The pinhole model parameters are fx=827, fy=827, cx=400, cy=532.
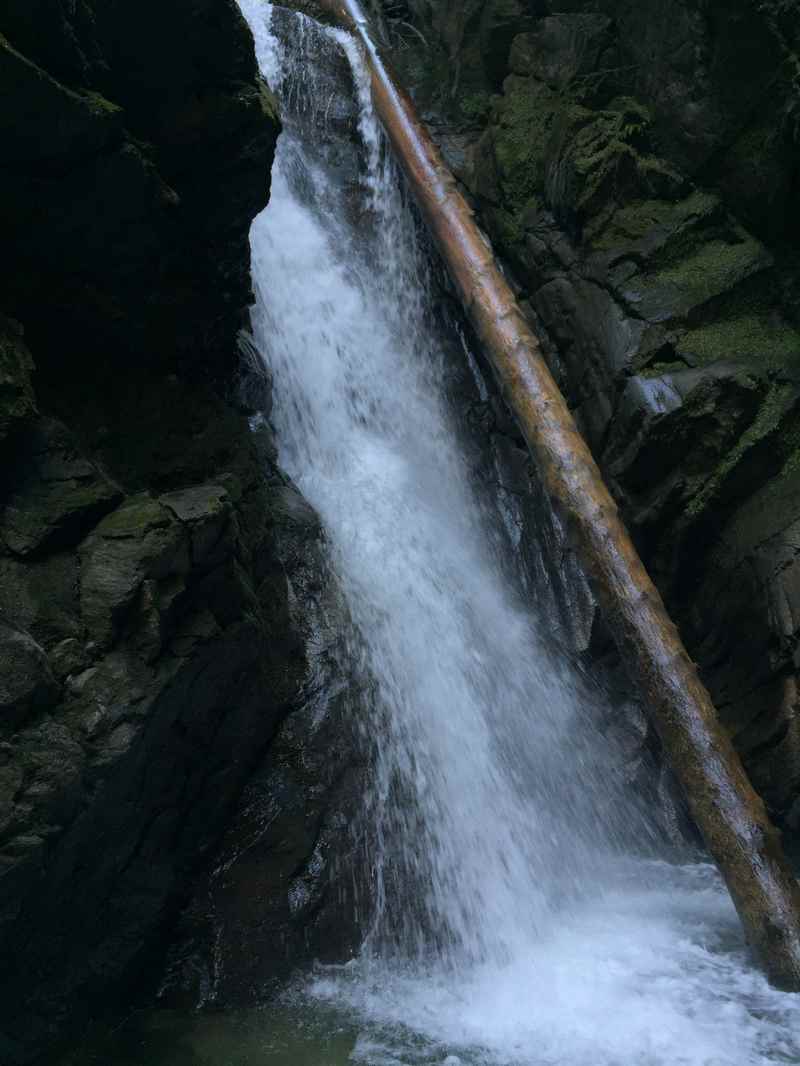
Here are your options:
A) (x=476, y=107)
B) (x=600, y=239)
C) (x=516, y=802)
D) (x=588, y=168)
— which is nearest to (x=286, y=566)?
(x=516, y=802)

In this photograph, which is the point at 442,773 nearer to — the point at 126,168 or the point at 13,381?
the point at 13,381

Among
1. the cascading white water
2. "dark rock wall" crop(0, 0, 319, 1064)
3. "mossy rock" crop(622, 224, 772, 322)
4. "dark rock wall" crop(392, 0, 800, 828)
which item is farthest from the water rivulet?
"mossy rock" crop(622, 224, 772, 322)

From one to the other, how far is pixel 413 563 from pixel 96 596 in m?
3.21

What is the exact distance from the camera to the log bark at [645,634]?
4.47m

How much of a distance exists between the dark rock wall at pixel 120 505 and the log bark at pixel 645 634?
208cm

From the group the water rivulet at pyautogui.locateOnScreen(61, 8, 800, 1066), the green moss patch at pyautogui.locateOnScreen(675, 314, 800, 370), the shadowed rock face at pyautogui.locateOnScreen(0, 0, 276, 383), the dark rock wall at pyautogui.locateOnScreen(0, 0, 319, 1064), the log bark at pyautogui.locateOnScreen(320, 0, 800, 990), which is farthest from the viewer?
the green moss patch at pyautogui.locateOnScreen(675, 314, 800, 370)

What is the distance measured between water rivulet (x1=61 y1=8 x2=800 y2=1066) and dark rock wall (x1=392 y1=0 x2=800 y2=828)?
3.91 feet

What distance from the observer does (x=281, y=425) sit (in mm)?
6836

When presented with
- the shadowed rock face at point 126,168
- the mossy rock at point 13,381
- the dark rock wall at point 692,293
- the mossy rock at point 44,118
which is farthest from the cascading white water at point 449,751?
the mossy rock at point 44,118

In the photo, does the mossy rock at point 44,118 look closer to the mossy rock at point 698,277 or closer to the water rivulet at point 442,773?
the water rivulet at point 442,773

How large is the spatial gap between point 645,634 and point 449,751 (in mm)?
1472

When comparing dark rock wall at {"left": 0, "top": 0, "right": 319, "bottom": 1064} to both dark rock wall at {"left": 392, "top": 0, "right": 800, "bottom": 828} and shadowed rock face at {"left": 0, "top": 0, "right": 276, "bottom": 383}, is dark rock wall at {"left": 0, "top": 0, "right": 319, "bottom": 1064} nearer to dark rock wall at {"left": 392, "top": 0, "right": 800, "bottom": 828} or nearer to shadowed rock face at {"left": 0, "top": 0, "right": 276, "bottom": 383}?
shadowed rock face at {"left": 0, "top": 0, "right": 276, "bottom": 383}

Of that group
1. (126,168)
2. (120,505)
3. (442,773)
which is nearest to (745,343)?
(442,773)

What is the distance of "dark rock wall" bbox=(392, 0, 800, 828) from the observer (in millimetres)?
5730
